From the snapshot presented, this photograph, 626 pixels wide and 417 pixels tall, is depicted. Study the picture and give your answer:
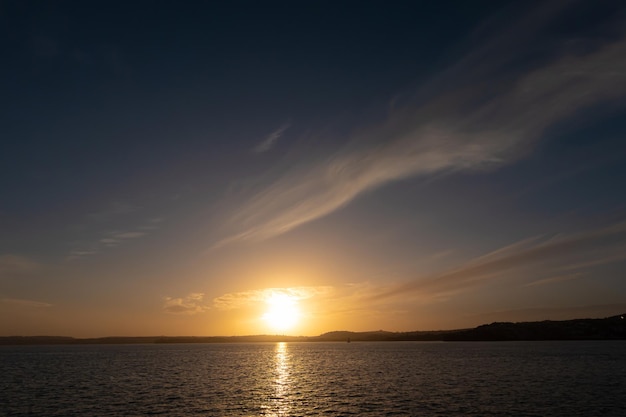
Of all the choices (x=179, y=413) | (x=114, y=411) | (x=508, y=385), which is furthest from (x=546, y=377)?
(x=114, y=411)

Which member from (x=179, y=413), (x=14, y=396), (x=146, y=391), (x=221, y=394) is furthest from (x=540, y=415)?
(x=14, y=396)

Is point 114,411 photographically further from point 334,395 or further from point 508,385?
point 508,385

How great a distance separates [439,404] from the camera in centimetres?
6569

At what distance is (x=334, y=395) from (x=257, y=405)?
15.7 metres

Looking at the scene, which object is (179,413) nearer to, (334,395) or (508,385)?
(334,395)

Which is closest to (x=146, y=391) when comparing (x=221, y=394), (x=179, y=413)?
(x=221, y=394)

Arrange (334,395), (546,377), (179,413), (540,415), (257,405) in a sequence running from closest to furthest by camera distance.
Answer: (540,415)
(179,413)
(257,405)
(334,395)
(546,377)

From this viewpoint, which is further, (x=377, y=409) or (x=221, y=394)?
(x=221, y=394)

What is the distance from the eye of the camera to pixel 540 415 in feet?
186

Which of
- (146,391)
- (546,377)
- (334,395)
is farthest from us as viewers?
(546,377)

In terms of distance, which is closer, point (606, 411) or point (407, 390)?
point (606, 411)

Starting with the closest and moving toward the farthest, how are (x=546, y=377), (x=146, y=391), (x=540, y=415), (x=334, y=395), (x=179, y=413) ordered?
(x=540, y=415), (x=179, y=413), (x=334, y=395), (x=146, y=391), (x=546, y=377)

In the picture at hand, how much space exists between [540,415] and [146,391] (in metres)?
67.6

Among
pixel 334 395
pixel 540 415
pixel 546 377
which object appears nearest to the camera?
pixel 540 415
